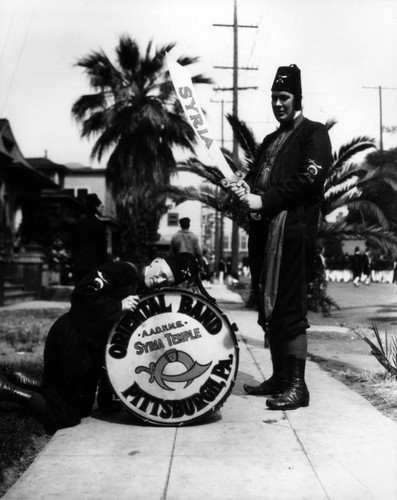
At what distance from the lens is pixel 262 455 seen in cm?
333

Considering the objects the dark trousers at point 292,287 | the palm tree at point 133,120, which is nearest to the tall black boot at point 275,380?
the dark trousers at point 292,287

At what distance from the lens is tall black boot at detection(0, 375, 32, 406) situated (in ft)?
13.3

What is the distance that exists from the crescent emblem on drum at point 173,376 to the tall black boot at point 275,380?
2.37 ft

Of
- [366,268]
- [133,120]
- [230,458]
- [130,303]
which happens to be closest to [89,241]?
[130,303]

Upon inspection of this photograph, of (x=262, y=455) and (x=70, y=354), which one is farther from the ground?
(x=70, y=354)

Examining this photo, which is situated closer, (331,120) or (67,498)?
(67,498)

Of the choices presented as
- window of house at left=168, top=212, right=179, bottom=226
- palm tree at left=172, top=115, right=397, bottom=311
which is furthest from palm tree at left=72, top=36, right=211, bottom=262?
window of house at left=168, top=212, right=179, bottom=226

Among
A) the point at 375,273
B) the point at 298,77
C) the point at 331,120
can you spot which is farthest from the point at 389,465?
the point at 375,273

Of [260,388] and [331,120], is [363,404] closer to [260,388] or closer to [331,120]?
[260,388]

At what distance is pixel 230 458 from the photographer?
3.29 meters

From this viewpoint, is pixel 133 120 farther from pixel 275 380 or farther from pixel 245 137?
pixel 275 380

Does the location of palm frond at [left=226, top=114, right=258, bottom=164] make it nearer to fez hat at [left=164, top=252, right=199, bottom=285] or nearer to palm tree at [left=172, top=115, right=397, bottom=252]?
palm tree at [left=172, top=115, right=397, bottom=252]

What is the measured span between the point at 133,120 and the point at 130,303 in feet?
73.3

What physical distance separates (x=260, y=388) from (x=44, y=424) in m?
1.51
